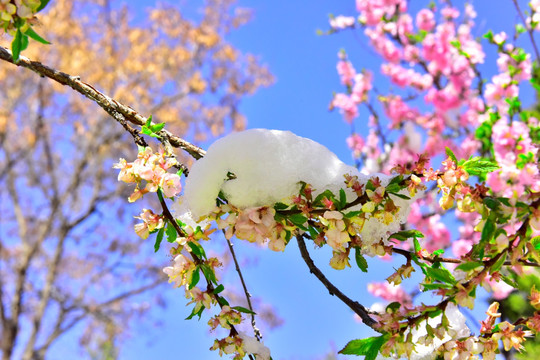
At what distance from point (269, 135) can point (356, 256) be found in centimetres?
21

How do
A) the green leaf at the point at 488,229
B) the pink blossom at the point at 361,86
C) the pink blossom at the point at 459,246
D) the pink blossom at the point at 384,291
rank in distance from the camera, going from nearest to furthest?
the green leaf at the point at 488,229, the pink blossom at the point at 459,246, the pink blossom at the point at 384,291, the pink blossom at the point at 361,86

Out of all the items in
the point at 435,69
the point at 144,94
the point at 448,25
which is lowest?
the point at 435,69

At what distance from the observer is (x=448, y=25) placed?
4113 millimetres

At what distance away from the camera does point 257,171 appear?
0.66 meters

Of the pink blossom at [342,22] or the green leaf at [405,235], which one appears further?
the pink blossom at [342,22]

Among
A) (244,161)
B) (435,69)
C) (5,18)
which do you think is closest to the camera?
(5,18)

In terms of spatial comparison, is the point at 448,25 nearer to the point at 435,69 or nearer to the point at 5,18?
A: the point at 435,69

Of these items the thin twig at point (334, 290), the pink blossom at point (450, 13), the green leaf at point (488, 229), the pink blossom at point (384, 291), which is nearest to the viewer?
the green leaf at point (488, 229)

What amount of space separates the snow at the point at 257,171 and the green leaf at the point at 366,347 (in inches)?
7.7

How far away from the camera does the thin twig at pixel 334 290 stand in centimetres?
67

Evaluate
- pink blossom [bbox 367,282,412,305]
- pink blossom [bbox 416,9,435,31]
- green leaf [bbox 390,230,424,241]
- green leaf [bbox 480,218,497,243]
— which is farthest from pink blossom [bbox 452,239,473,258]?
green leaf [bbox 480,218,497,243]

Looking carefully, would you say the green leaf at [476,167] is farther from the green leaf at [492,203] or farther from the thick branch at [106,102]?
the thick branch at [106,102]

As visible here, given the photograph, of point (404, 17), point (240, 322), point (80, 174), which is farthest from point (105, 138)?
point (240, 322)

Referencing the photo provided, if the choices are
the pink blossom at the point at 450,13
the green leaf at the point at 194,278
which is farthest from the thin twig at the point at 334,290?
the pink blossom at the point at 450,13
